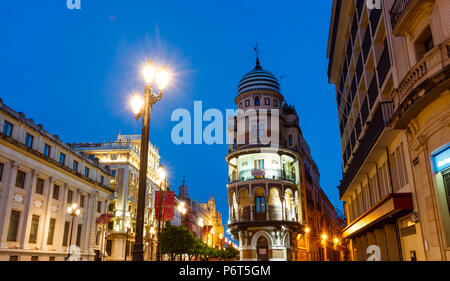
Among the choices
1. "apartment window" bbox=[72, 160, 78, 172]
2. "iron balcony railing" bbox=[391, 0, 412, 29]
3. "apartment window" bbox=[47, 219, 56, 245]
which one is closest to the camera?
"iron balcony railing" bbox=[391, 0, 412, 29]

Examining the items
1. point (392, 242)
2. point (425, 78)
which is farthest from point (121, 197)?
point (425, 78)

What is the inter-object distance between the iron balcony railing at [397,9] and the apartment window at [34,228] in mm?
38684

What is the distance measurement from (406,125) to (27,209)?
36793mm

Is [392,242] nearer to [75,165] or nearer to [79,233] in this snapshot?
[75,165]

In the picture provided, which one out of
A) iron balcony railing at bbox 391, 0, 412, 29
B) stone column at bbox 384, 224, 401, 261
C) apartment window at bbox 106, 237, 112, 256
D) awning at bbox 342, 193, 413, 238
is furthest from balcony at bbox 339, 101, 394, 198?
apartment window at bbox 106, 237, 112, 256

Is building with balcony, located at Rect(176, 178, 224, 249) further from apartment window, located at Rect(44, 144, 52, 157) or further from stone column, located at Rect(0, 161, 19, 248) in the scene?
stone column, located at Rect(0, 161, 19, 248)

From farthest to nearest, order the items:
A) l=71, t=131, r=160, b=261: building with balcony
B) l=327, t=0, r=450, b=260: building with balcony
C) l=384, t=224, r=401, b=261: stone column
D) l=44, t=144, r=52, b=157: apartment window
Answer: l=71, t=131, r=160, b=261: building with balcony, l=44, t=144, r=52, b=157: apartment window, l=384, t=224, r=401, b=261: stone column, l=327, t=0, r=450, b=260: building with balcony

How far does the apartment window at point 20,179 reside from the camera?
35853 mm

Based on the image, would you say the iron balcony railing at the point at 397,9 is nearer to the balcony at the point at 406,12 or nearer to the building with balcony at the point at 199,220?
the balcony at the point at 406,12

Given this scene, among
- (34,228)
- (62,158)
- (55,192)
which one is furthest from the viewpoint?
(62,158)

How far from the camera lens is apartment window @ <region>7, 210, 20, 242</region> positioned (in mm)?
34781

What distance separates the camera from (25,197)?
36656mm

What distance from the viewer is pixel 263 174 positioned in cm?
4578
